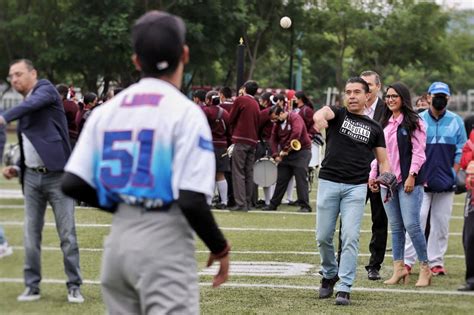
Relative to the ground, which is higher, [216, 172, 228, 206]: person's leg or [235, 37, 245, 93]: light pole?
[235, 37, 245, 93]: light pole

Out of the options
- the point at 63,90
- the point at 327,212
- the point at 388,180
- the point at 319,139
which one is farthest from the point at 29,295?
the point at 319,139

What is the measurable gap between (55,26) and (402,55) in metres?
23.1

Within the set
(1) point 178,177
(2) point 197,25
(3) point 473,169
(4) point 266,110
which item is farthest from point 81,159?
(2) point 197,25

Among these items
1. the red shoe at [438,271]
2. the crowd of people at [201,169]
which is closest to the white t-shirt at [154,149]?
the crowd of people at [201,169]

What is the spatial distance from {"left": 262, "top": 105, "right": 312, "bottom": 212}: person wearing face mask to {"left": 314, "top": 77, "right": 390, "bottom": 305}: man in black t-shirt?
8.12m

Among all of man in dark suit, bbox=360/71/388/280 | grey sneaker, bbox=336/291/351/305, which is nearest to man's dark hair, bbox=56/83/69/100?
man in dark suit, bbox=360/71/388/280

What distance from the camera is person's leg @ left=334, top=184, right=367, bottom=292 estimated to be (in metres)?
8.14

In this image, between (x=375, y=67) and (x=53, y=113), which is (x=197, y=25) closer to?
(x=53, y=113)

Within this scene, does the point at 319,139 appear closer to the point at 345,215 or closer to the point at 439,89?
the point at 439,89

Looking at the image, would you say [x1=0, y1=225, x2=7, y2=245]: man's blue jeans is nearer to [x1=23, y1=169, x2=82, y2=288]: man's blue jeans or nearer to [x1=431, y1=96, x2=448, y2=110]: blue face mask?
[x1=23, y1=169, x2=82, y2=288]: man's blue jeans

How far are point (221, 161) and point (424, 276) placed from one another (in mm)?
7628

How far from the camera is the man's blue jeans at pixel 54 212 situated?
7.45 meters

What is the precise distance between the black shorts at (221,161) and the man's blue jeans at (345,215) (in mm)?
8330

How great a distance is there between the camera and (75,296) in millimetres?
7578
